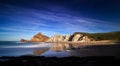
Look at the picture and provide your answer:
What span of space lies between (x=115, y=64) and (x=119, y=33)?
7.08m

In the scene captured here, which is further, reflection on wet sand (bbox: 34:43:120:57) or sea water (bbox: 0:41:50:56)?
sea water (bbox: 0:41:50:56)

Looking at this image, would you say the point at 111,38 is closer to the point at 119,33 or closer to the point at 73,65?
the point at 119,33

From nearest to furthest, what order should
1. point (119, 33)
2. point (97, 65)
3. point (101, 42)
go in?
point (97, 65)
point (119, 33)
point (101, 42)

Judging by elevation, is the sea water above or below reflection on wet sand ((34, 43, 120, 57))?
above

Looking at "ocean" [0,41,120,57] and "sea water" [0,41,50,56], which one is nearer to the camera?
"ocean" [0,41,120,57]

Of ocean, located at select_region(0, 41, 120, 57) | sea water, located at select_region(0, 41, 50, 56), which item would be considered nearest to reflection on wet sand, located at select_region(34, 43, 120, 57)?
ocean, located at select_region(0, 41, 120, 57)

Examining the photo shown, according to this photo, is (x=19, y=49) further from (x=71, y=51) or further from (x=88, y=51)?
(x=88, y=51)

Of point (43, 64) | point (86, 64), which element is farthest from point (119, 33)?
point (43, 64)

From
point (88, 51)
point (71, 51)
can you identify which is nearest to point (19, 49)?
point (71, 51)

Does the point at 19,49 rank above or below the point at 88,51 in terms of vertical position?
above

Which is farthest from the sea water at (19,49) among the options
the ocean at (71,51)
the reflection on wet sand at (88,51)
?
the reflection on wet sand at (88,51)

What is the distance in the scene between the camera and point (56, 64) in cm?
725

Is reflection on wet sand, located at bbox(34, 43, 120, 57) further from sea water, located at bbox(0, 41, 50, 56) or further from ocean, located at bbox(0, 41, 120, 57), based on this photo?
sea water, located at bbox(0, 41, 50, 56)

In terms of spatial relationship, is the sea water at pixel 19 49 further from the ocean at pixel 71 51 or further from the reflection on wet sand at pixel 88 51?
the reflection on wet sand at pixel 88 51
